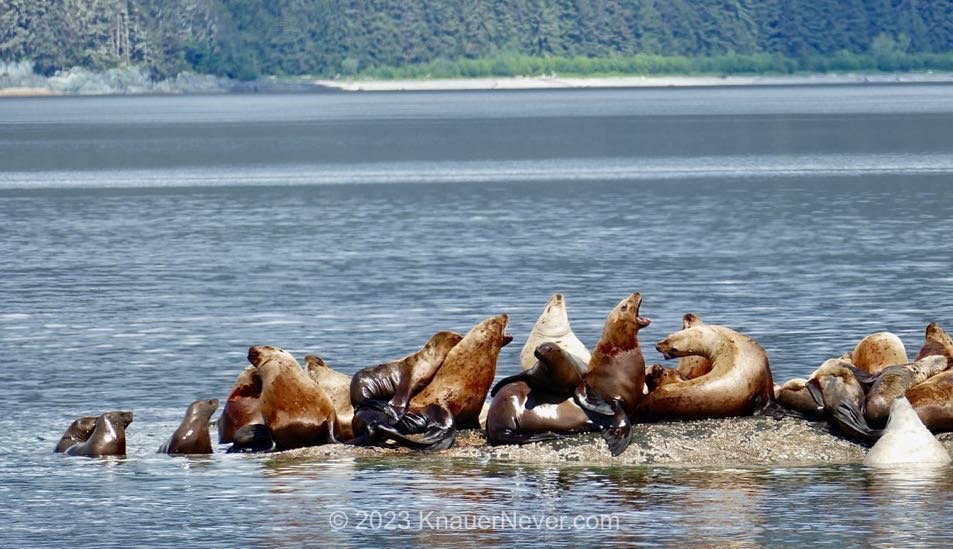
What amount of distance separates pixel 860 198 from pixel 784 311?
138 feet

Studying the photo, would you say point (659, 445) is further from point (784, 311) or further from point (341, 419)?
point (784, 311)

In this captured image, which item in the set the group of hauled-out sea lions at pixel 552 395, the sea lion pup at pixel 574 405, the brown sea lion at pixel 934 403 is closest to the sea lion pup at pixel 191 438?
the group of hauled-out sea lions at pixel 552 395

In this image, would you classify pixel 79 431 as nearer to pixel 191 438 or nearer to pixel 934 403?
pixel 191 438

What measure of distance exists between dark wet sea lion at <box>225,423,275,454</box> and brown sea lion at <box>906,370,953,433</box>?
657 centimetres

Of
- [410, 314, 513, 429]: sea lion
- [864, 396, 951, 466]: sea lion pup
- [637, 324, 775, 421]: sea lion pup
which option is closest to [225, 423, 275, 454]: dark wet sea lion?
[410, 314, 513, 429]: sea lion

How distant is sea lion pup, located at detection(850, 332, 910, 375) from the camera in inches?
845

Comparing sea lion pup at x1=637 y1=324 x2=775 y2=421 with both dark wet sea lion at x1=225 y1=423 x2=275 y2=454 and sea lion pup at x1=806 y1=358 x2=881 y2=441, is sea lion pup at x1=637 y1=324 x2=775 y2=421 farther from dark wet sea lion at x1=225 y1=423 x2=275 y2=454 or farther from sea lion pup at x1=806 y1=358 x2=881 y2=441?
dark wet sea lion at x1=225 y1=423 x2=275 y2=454

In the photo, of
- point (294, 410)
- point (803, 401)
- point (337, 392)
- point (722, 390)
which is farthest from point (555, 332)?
point (294, 410)

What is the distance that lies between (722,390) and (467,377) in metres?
2.65

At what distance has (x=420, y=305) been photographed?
37.0 m

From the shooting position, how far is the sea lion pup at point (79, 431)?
69.8ft

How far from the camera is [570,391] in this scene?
65.3ft

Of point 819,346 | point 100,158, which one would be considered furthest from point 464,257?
point 100,158

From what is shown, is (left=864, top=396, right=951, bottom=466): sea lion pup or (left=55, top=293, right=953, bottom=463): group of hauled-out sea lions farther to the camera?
(left=55, top=293, right=953, bottom=463): group of hauled-out sea lions
